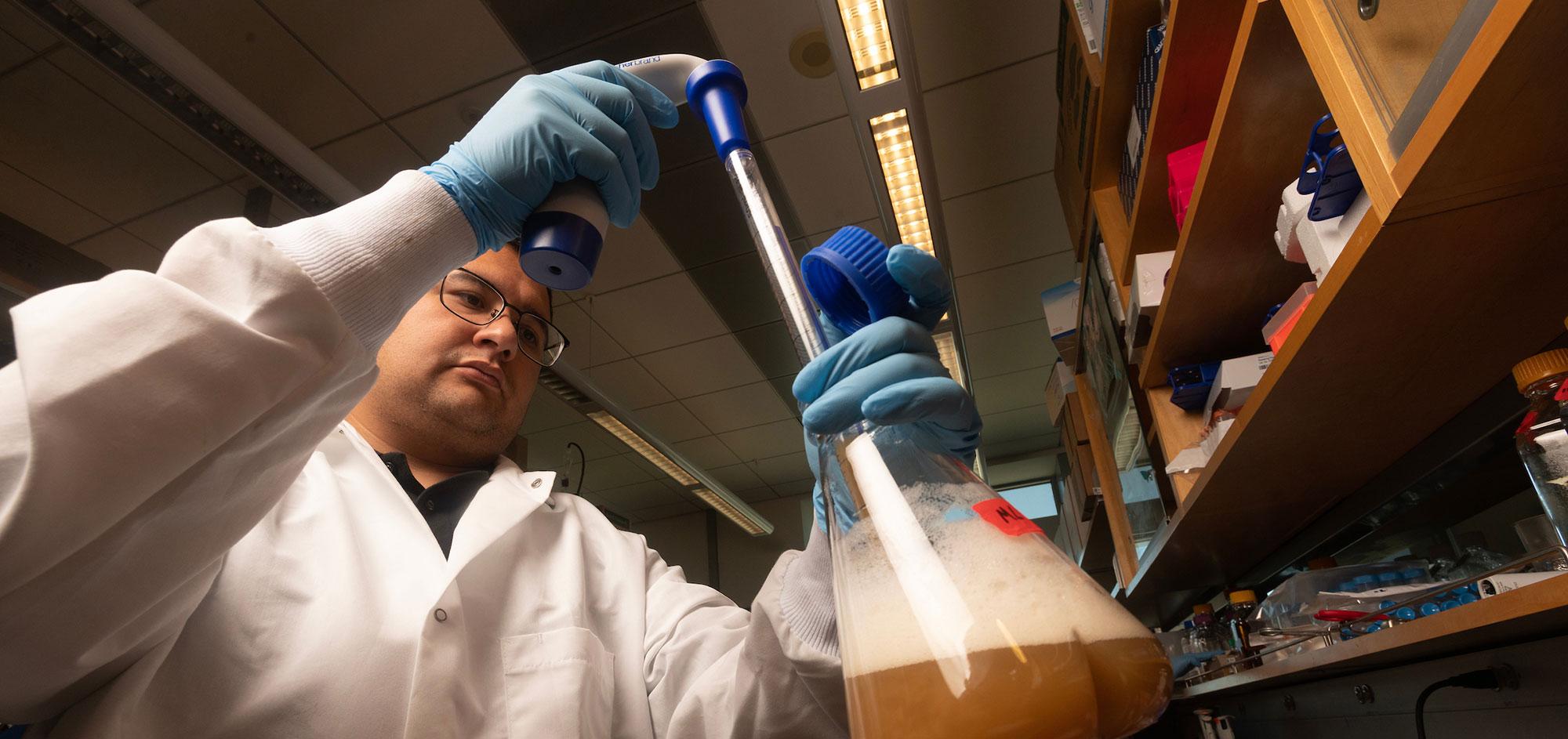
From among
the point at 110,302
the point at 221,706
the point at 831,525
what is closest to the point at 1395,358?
the point at 831,525

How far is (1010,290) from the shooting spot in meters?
4.29

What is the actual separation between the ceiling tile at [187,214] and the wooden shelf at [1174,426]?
3459 millimetres

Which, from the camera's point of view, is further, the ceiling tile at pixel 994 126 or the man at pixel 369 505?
the ceiling tile at pixel 994 126

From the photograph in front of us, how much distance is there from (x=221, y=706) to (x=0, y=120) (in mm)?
3138

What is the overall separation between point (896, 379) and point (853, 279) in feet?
0.38

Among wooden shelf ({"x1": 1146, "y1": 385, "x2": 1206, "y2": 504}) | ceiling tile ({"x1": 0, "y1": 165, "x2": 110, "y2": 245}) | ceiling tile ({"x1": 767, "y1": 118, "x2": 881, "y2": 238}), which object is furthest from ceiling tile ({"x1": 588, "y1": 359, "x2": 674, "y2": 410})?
wooden shelf ({"x1": 1146, "y1": 385, "x2": 1206, "y2": 504})

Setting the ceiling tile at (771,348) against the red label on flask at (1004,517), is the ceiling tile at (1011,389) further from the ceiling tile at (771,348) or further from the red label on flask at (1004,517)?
the red label on flask at (1004,517)

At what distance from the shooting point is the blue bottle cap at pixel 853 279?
75 cm

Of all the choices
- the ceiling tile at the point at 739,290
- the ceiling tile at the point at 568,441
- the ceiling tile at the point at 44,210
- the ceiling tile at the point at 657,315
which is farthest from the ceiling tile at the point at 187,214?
the ceiling tile at the point at 568,441

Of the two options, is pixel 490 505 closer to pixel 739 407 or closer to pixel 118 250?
pixel 118 250

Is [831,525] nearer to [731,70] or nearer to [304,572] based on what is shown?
[731,70]

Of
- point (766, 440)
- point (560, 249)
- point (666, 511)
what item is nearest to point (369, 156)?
point (560, 249)

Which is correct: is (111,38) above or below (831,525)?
above

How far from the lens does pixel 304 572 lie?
923mm
